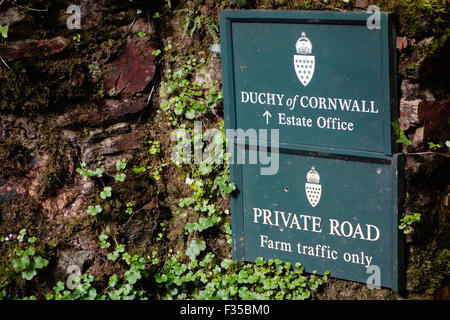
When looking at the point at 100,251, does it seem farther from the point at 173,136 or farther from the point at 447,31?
the point at 447,31

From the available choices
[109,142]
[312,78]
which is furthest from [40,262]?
[312,78]

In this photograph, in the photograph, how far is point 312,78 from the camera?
356cm

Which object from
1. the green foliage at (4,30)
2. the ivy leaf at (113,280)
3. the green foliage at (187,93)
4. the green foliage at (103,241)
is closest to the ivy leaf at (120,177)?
the green foliage at (103,241)

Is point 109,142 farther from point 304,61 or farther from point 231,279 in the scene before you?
point 304,61

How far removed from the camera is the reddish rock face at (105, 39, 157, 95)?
4.11 meters

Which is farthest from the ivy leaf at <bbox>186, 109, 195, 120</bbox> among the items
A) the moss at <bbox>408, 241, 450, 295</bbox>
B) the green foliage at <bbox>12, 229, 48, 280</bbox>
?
the moss at <bbox>408, 241, 450, 295</bbox>

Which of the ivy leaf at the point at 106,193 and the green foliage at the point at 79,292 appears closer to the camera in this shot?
the green foliage at the point at 79,292

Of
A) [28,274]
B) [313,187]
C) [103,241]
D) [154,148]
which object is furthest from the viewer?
[154,148]

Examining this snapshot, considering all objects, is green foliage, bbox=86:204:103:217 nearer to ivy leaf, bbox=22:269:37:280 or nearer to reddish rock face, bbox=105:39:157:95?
ivy leaf, bbox=22:269:37:280

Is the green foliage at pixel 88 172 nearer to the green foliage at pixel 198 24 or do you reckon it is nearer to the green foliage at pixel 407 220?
the green foliage at pixel 198 24

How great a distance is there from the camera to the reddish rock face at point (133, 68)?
411cm

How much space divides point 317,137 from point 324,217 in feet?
1.62

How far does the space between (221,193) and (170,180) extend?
0.39 meters

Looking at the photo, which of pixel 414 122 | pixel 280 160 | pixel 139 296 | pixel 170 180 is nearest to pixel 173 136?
pixel 170 180
